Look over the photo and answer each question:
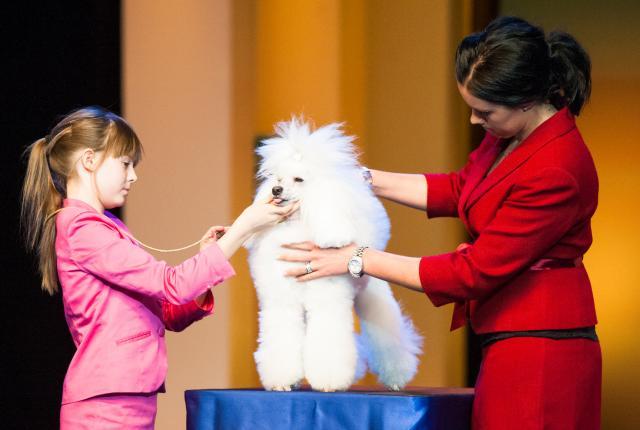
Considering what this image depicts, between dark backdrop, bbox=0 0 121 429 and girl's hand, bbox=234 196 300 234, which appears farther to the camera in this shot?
dark backdrop, bbox=0 0 121 429

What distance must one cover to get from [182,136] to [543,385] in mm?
1969

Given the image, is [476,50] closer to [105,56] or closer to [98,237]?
[98,237]

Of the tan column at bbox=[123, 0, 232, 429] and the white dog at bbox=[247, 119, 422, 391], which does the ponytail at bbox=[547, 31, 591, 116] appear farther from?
the tan column at bbox=[123, 0, 232, 429]

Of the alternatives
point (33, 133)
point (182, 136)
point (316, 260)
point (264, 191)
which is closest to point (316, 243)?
point (316, 260)

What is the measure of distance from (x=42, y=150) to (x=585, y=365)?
1126 mm

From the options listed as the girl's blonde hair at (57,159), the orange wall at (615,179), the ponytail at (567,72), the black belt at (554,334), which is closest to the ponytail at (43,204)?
the girl's blonde hair at (57,159)

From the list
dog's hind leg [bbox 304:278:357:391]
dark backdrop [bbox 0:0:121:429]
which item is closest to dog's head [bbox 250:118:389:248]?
dog's hind leg [bbox 304:278:357:391]

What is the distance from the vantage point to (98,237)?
1.74 meters

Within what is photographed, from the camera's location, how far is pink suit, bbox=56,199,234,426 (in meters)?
1.73

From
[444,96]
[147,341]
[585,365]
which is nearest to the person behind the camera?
[585,365]

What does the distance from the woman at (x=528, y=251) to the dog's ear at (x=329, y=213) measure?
3.5 inches

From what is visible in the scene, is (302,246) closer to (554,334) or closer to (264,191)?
(264,191)

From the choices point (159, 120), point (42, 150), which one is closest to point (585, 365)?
point (42, 150)

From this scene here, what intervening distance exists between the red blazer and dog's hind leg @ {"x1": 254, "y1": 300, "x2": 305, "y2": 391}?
294 mm
